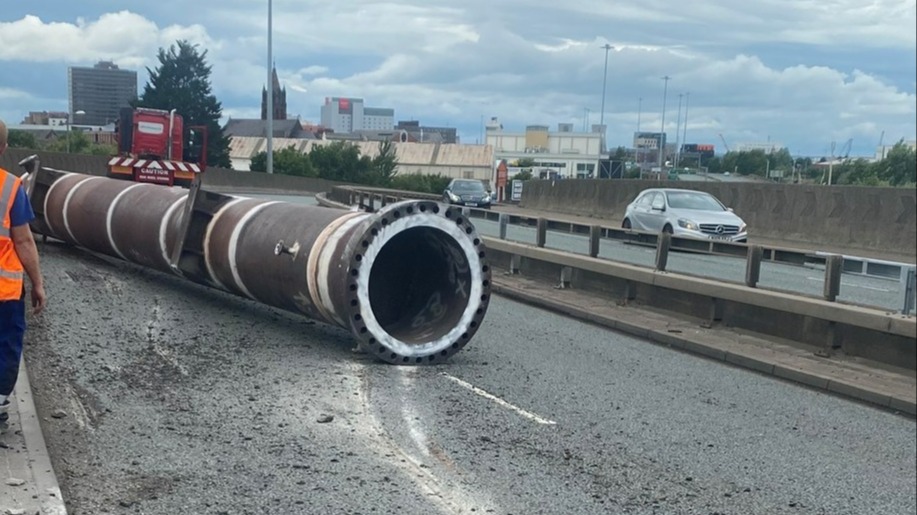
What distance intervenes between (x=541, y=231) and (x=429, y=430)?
9.39 m

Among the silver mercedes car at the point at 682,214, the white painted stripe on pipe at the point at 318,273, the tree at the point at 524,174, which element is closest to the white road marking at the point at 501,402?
the white painted stripe on pipe at the point at 318,273

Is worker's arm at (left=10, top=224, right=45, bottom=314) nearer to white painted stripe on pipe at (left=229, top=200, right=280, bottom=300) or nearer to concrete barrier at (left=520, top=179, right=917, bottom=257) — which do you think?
concrete barrier at (left=520, top=179, right=917, bottom=257)

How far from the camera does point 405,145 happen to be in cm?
1262

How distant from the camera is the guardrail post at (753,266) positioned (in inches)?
391

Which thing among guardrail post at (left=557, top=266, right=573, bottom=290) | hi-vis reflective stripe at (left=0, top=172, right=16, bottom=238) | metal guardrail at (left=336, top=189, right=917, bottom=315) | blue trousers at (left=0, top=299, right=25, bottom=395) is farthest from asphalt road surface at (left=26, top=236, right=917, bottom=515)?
guardrail post at (left=557, top=266, right=573, bottom=290)

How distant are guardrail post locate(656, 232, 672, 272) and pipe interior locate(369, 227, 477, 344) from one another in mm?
3487

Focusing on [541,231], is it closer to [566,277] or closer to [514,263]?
[514,263]

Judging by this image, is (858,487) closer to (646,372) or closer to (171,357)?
(646,372)

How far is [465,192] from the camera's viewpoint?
1511 centimetres

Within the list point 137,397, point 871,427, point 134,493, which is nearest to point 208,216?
point 137,397

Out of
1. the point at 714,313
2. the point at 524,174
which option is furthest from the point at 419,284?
the point at 714,313

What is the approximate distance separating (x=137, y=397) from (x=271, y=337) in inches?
116

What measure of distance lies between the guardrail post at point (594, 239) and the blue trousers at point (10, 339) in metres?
9.70

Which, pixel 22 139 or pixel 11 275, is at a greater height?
pixel 22 139
